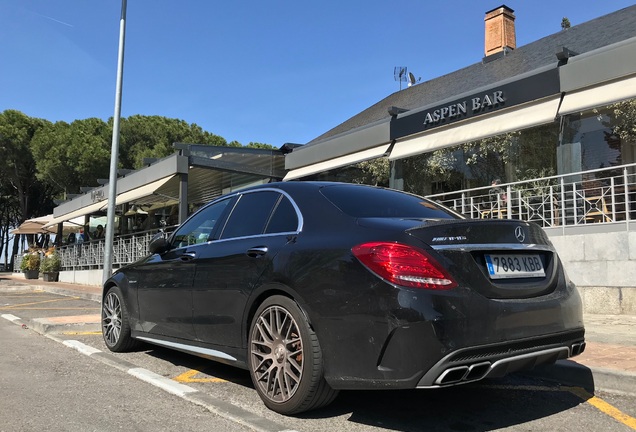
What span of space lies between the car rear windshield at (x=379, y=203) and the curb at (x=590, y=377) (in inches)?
55.5

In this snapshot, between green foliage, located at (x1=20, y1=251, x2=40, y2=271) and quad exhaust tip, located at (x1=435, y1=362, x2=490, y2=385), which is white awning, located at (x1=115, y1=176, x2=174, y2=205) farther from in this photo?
quad exhaust tip, located at (x1=435, y1=362, x2=490, y2=385)

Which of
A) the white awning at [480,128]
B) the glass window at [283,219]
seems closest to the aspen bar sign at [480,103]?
the white awning at [480,128]

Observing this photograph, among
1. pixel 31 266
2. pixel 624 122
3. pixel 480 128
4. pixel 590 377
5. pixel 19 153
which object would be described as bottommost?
pixel 590 377

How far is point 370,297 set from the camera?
302 cm

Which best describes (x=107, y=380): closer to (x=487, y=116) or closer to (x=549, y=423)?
(x=549, y=423)

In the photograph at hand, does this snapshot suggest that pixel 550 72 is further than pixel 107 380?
Yes

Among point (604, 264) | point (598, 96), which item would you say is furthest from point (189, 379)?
point (598, 96)

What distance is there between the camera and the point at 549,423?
135 inches

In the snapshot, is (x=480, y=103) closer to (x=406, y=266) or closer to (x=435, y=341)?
(x=406, y=266)

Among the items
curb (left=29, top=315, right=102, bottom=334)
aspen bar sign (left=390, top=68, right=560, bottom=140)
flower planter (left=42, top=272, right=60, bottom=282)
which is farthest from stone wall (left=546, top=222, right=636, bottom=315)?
flower planter (left=42, top=272, right=60, bottom=282)

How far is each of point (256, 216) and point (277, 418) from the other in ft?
5.05

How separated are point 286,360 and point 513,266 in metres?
1.56

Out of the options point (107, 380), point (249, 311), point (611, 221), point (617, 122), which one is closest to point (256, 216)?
point (249, 311)

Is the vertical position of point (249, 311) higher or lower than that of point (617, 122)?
lower
